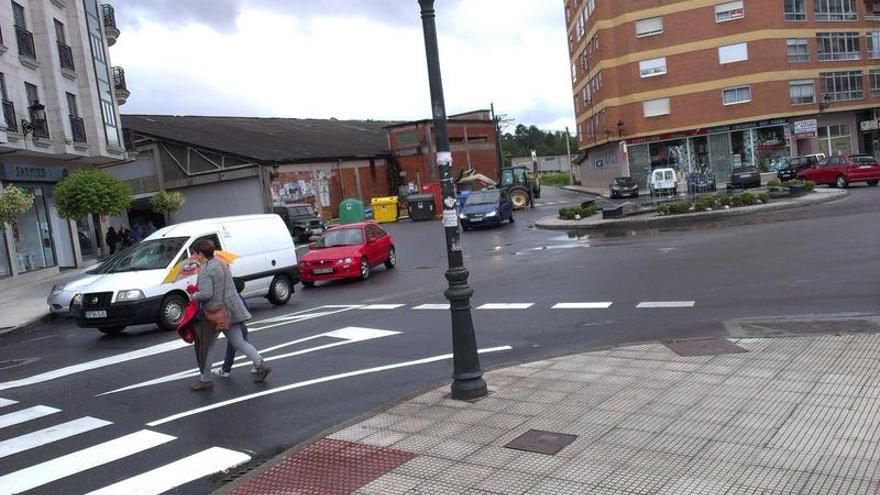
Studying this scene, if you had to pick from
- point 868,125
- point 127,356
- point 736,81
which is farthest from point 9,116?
point 868,125

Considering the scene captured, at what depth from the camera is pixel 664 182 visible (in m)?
40.3

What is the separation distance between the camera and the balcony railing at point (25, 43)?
26422 millimetres

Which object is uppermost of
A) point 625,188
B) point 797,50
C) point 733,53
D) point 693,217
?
point 733,53

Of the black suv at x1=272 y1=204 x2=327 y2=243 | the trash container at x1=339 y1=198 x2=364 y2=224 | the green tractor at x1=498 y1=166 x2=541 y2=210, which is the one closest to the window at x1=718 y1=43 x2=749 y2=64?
the green tractor at x1=498 y1=166 x2=541 y2=210

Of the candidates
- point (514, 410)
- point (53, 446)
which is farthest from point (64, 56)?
point (514, 410)

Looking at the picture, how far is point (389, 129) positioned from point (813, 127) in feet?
103

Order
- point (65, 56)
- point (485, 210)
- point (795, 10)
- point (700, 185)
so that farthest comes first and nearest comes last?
1. point (795, 10)
2. point (700, 185)
3. point (485, 210)
4. point (65, 56)

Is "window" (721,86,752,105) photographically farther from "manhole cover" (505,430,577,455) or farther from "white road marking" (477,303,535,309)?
"manhole cover" (505,430,577,455)

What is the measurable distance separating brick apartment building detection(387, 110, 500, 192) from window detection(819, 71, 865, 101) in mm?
26493

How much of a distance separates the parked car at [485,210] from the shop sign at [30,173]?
54.6ft

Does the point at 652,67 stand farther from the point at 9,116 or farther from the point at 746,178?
the point at 9,116

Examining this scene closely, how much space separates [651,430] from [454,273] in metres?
2.17

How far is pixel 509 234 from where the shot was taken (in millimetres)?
27734

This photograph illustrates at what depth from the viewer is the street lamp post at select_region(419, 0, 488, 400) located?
645cm
